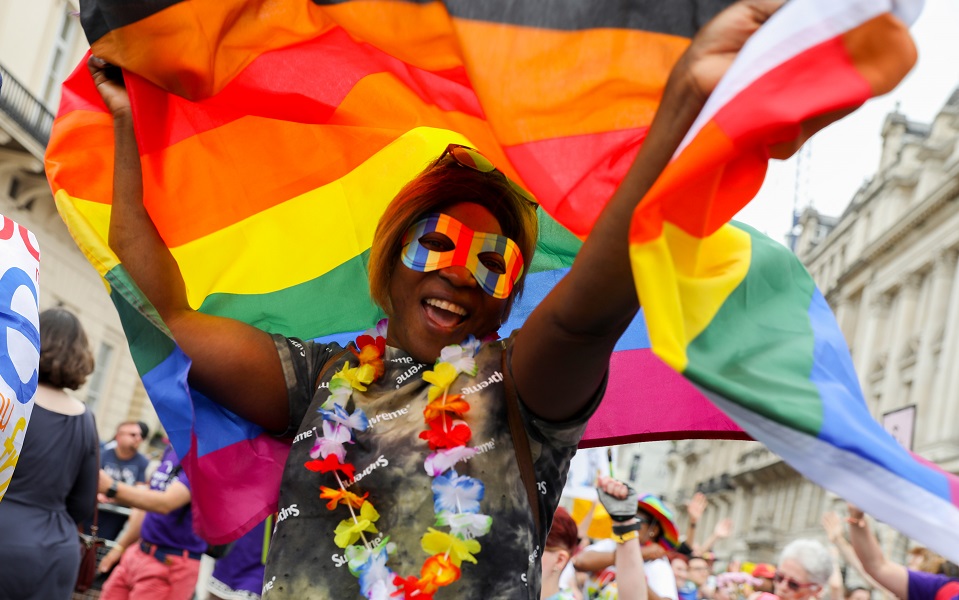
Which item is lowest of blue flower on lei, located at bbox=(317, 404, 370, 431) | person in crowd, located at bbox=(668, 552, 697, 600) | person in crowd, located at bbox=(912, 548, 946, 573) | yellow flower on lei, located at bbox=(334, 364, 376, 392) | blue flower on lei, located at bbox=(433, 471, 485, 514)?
person in crowd, located at bbox=(668, 552, 697, 600)

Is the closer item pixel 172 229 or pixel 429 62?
pixel 429 62

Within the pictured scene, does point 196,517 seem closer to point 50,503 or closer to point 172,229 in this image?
point 172,229

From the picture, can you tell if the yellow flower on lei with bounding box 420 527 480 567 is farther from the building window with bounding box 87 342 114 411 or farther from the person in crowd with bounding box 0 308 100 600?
the building window with bounding box 87 342 114 411

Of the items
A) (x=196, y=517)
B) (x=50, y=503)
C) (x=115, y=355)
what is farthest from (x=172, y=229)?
(x=115, y=355)

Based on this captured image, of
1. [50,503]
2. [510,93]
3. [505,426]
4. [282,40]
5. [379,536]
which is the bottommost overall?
[50,503]

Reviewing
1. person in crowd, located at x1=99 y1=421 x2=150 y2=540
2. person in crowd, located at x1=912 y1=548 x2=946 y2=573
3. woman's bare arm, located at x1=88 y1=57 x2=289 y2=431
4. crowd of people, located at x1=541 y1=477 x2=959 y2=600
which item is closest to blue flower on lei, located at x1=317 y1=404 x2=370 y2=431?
woman's bare arm, located at x1=88 y1=57 x2=289 y2=431

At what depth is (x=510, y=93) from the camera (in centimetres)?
232

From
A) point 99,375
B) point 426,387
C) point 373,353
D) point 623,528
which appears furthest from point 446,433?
point 99,375

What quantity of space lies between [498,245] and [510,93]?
0.52m

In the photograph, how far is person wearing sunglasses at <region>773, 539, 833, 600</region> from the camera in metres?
6.84

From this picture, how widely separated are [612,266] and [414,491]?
0.77 metres

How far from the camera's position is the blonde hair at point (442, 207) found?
286 cm

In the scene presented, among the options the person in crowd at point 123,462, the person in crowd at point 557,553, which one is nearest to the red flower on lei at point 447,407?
the person in crowd at point 557,553

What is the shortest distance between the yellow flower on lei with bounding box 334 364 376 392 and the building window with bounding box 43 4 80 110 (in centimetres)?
2063
